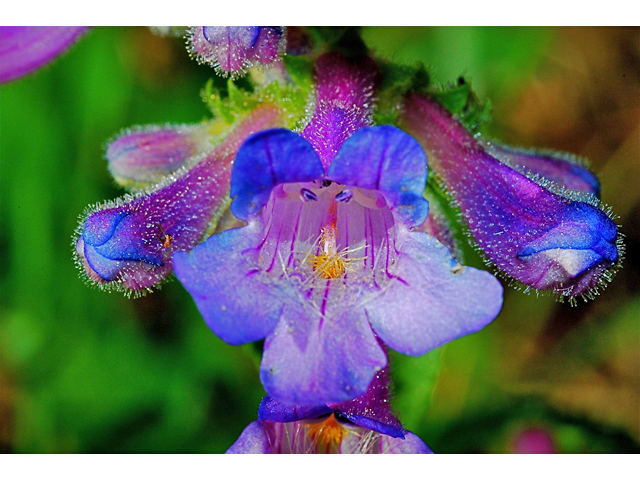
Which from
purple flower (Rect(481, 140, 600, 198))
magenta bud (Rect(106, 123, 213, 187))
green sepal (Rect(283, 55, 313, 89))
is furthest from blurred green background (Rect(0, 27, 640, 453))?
green sepal (Rect(283, 55, 313, 89))

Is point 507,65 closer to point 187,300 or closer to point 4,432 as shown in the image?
point 187,300

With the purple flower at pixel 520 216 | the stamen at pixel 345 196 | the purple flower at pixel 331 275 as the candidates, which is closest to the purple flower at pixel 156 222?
the purple flower at pixel 331 275

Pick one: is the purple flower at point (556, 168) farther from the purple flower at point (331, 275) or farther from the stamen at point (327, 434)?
the stamen at point (327, 434)

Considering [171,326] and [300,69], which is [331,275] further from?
[171,326]

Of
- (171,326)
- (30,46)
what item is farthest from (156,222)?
(171,326)

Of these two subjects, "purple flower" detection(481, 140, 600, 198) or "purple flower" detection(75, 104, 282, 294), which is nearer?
"purple flower" detection(75, 104, 282, 294)

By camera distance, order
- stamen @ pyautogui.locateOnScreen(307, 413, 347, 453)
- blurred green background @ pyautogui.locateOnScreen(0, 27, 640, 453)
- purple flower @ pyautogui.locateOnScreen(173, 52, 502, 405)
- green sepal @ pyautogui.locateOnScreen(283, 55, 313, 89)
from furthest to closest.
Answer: blurred green background @ pyautogui.locateOnScreen(0, 27, 640, 453) < green sepal @ pyautogui.locateOnScreen(283, 55, 313, 89) < stamen @ pyautogui.locateOnScreen(307, 413, 347, 453) < purple flower @ pyautogui.locateOnScreen(173, 52, 502, 405)

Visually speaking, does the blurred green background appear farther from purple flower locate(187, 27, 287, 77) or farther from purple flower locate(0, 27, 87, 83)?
purple flower locate(187, 27, 287, 77)
